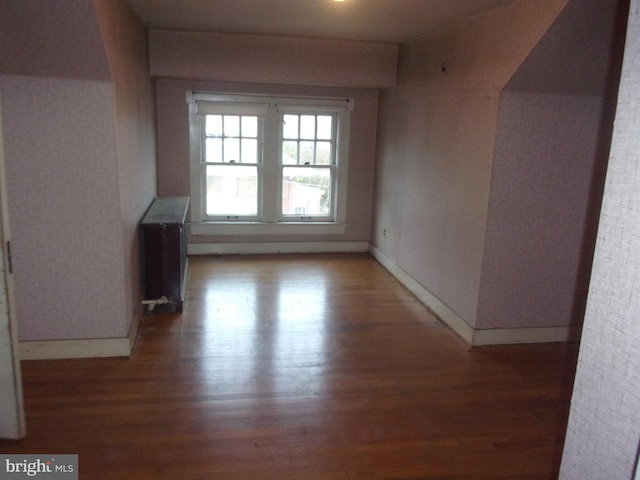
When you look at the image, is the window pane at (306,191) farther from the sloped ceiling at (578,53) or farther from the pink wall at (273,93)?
the sloped ceiling at (578,53)

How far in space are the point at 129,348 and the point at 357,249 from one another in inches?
146

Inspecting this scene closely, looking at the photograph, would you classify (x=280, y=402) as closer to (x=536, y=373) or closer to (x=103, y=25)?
(x=536, y=373)

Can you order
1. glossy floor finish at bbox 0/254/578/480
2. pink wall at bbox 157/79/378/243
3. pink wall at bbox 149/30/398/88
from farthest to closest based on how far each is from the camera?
pink wall at bbox 157/79/378/243, pink wall at bbox 149/30/398/88, glossy floor finish at bbox 0/254/578/480

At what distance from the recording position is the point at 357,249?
22.2 feet

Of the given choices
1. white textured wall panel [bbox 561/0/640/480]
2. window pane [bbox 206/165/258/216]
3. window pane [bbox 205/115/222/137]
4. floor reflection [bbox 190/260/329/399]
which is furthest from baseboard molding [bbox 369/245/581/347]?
window pane [bbox 205/115/222/137]

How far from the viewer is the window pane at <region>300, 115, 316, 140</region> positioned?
6.29 m

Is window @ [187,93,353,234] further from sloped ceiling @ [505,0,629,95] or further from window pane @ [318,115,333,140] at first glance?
sloped ceiling @ [505,0,629,95]

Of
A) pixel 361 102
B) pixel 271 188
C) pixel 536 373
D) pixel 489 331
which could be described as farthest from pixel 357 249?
pixel 536 373

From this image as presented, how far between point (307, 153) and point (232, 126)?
0.97 m

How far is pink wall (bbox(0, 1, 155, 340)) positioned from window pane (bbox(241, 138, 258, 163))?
2.61 metres

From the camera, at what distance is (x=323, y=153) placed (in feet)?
21.2

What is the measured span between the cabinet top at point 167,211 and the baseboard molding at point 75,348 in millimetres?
1075

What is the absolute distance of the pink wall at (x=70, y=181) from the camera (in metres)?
3.04

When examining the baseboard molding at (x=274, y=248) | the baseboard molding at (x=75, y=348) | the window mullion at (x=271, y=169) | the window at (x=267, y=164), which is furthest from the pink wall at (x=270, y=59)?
the baseboard molding at (x=75, y=348)
